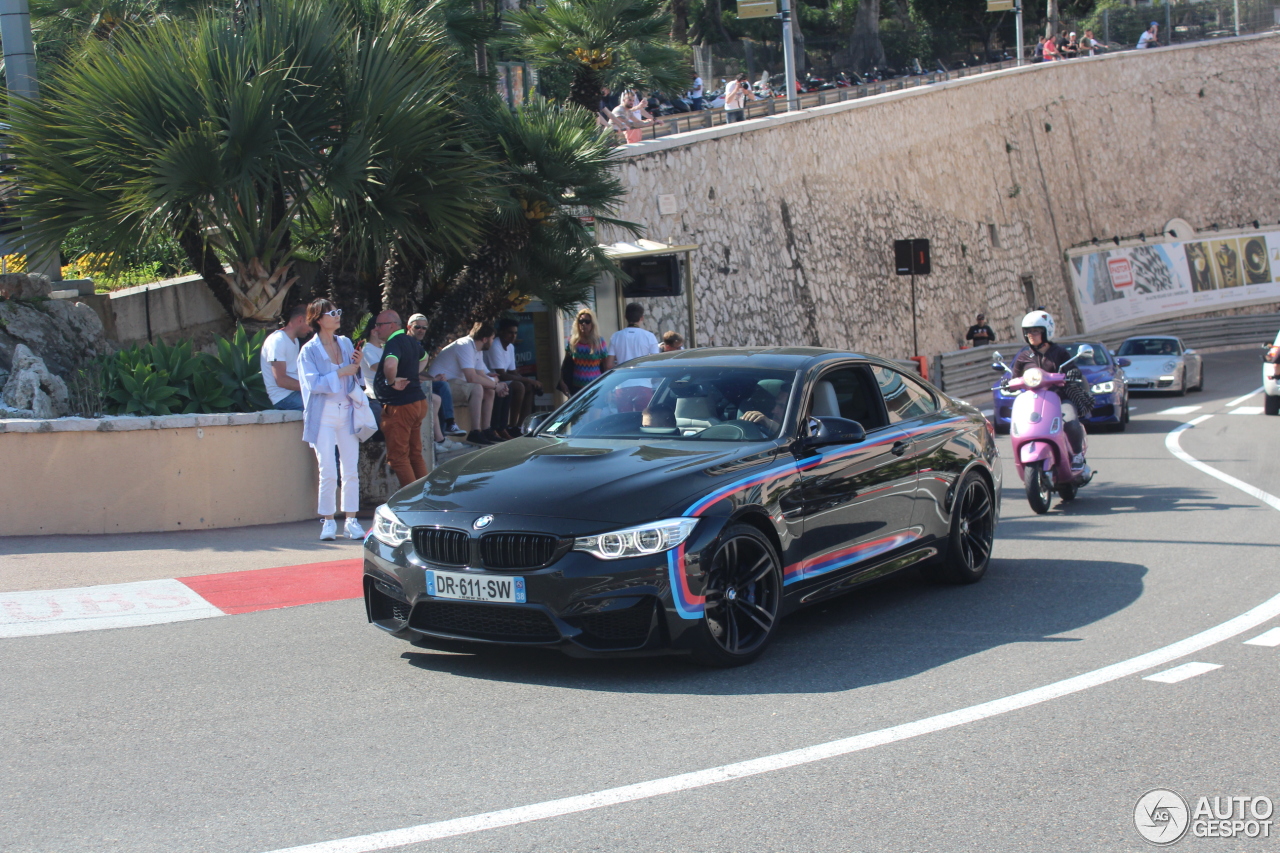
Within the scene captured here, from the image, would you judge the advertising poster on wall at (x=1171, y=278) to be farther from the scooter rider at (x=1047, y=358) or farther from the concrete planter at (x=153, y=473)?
the concrete planter at (x=153, y=473)

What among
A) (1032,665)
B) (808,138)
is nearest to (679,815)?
(1032,665)

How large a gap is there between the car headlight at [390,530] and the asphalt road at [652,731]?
0.62m

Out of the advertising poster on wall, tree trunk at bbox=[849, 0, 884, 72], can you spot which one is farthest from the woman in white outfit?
tree trunk at bbox=[849, 0, 884, 72]

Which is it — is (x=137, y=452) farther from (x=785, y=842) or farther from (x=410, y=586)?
(x=785, y=842)

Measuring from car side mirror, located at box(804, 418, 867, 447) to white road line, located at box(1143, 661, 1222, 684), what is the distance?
6.04 ft

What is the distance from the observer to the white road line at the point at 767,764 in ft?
13.5

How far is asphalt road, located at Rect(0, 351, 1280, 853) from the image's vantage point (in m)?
4.23

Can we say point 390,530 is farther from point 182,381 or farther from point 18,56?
point 18,56

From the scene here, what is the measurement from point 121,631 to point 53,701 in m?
1.54

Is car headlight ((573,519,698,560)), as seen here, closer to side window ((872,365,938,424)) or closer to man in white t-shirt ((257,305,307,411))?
side window ((872,365,938,424))

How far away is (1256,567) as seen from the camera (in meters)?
8.92

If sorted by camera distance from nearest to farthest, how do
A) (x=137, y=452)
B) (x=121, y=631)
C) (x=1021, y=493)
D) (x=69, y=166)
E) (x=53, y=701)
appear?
(x=53, y=701) < (x=121, y=631) < (x=137, y=452) < (x=69, y=166) < (x=1021, y=493)

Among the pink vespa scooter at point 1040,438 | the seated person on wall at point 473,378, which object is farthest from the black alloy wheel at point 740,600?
the seated person on wall at point 473,378

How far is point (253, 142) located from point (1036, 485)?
25.2ft
